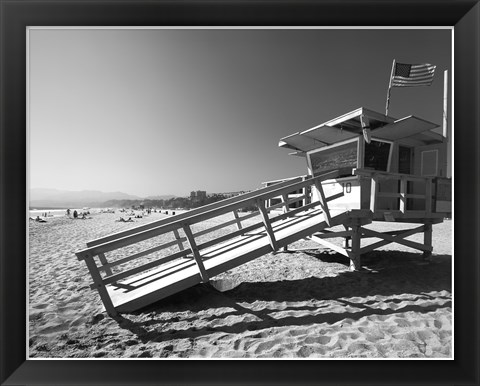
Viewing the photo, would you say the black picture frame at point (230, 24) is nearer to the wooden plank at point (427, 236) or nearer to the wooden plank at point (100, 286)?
the wooden plank at point (100, 286)

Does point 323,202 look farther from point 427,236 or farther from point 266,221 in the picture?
point 427,236

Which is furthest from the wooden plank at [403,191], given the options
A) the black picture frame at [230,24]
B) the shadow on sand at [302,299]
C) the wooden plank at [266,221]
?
the black picture frame at [230,24]

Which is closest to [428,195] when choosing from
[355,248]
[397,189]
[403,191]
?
[397,189]

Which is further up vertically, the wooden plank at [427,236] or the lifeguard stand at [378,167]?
the lifeguard stand at [378,167]

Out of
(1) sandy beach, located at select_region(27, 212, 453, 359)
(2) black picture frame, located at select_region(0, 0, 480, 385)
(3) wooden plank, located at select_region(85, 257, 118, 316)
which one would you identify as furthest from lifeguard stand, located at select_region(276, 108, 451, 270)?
(3) wooden plank, located at select_region(85, 257, 118, 316)

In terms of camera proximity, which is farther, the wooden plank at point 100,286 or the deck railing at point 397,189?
the deck railing at point 397,189

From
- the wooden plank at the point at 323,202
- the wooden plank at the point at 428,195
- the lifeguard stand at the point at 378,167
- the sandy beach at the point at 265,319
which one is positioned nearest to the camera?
the sandy beach at the point at 265,319

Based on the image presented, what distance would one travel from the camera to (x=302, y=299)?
4.24m

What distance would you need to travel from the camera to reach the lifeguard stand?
5.28 m

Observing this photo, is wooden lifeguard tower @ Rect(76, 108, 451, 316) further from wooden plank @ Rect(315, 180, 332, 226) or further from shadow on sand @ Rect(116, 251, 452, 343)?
shadow on sand @ Rect(116, 251, 452, 343)

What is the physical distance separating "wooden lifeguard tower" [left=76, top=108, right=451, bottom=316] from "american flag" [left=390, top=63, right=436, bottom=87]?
5.70 feet

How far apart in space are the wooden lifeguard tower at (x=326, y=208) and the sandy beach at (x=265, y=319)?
471 mm

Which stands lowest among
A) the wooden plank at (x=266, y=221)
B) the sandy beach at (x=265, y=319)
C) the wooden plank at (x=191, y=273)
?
the sandy beach at (x=265, y=319)

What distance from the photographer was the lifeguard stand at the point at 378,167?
17.3 feet
